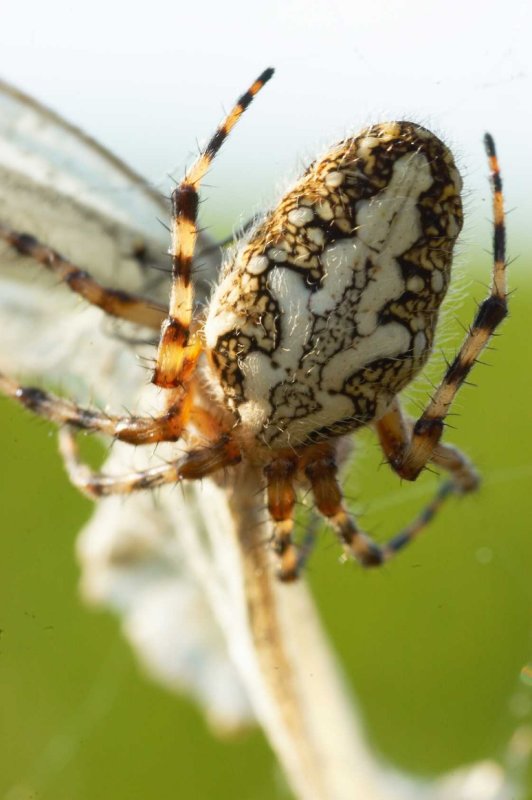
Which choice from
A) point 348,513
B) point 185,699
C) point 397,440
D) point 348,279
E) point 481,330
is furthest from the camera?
point 185,699

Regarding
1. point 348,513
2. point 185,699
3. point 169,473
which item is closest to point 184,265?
point 169,473

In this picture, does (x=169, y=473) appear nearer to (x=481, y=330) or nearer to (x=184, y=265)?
(x=184, y=265)

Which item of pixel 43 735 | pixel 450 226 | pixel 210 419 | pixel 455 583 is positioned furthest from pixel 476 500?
pixel 455 583

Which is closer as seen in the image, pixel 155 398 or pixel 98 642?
pixel 155 398

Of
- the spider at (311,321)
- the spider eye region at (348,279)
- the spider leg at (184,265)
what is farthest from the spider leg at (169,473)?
the spider eye region at (348,279)

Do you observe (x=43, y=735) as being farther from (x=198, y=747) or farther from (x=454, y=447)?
(x=454, y=447)
